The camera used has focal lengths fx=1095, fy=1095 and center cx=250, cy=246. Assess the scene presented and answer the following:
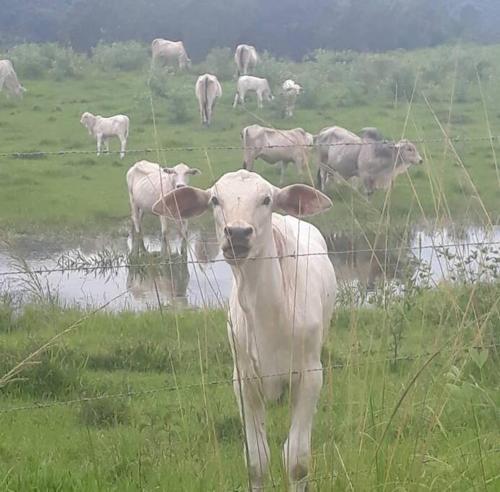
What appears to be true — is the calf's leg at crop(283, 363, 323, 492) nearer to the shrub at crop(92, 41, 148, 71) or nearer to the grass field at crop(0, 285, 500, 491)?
the grass field at crop(0, 285, 500, 491)

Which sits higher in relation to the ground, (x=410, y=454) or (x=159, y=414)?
(x=410, y=454)

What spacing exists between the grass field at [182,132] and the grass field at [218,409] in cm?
→ 337

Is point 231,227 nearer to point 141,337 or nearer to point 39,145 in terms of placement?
point 141,337

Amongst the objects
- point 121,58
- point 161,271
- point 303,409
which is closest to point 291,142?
point 161,271

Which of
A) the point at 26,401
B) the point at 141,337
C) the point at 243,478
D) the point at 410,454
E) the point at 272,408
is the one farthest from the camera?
the point at 141,337

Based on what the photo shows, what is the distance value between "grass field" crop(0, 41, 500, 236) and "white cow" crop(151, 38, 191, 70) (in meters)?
0.83

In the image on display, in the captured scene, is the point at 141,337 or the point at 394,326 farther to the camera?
the point at 141,337

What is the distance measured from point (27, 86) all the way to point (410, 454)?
69.3 ft

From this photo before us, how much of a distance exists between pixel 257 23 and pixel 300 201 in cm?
3164

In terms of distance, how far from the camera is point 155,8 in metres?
36.9

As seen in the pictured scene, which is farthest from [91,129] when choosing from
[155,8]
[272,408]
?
[155,8]

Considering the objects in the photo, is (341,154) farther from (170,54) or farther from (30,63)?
(170,54)

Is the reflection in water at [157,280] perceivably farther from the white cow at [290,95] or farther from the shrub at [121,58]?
the shrub at [121,58]

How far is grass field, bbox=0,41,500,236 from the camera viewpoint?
507 inches
